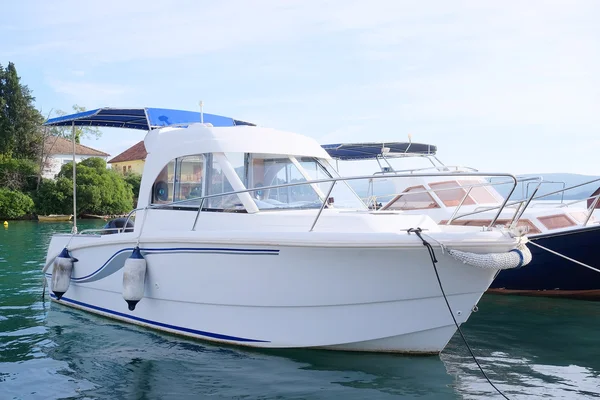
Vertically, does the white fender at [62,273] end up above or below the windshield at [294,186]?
below

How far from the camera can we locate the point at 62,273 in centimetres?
848

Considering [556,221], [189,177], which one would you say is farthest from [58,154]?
[189,177]

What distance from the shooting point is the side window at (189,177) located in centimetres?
720

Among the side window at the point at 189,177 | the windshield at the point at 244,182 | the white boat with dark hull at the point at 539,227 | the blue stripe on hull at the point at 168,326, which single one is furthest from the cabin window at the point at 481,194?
the blue stripe on hull at the point at 168,326

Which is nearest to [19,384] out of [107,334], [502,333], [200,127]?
[107,334]

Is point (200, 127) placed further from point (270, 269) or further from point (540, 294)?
point (540, 294)

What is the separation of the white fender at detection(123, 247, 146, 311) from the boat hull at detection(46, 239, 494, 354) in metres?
0.26

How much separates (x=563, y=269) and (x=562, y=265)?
87mm

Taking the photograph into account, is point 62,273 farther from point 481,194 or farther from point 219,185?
point 481,194

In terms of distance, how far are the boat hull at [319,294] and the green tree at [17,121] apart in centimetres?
4686

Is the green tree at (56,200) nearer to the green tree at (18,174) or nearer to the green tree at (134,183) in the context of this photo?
the green tree at (18,174)

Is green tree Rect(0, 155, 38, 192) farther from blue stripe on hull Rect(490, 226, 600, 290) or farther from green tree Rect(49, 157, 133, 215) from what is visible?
blue stripe on hull Rect(490, 226, 600, 290)

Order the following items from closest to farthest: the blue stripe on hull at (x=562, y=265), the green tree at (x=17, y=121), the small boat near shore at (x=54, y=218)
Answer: the blue stripe on hull at (x=562, y=265)
the small boat near shore at (x=54, y=218)
the green tree at (x=17, y=121)

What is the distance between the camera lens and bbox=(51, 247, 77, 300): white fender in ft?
27.7
